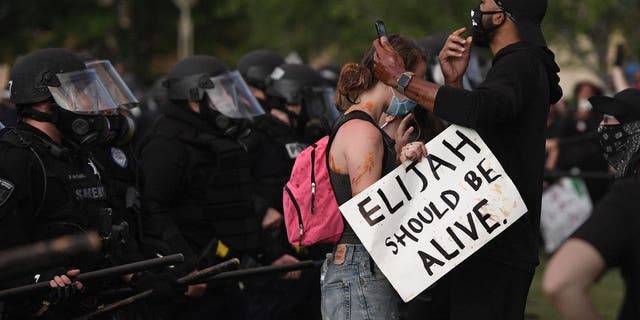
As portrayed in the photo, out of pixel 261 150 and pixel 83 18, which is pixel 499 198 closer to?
pixel 261 150

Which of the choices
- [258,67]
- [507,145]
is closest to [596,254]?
[507,145]

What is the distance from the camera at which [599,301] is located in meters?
11.7

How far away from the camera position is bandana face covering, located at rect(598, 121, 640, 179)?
446 cm

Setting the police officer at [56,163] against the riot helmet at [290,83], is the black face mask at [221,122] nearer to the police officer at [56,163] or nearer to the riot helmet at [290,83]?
the police officer at [56,163]

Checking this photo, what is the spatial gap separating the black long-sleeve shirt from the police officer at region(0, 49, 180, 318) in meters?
1.65

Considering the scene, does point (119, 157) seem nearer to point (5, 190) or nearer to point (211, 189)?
point (211, 189)

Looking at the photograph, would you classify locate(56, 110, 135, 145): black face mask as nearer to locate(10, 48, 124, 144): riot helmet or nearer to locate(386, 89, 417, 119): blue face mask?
locate(10, 48, 124, 144): riot helmet

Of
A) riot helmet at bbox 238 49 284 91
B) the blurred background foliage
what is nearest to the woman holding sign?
riot helmet at bbox 238 49 284 91

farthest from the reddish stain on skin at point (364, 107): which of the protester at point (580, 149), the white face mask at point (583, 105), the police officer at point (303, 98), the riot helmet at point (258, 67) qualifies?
the white face mask at point (583, 105)

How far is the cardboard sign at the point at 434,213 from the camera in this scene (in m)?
4.87

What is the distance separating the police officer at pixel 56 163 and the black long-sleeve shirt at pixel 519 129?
1.65 meters

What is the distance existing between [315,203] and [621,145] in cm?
124

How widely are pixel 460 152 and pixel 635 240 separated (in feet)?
5.07

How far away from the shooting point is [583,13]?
24.8 m
